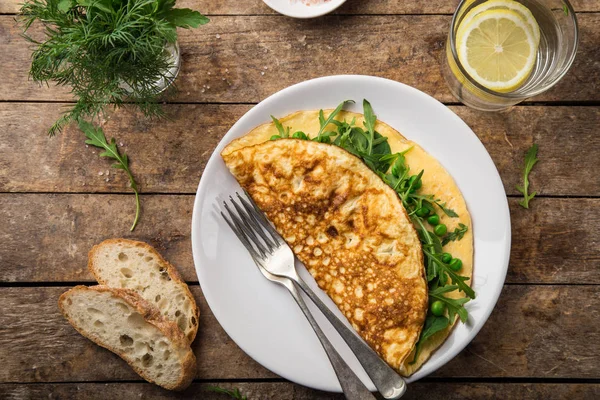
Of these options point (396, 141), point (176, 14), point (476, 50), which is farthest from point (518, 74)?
point (176, 14)

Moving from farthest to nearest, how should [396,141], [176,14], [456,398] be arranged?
[456,398] < [396,141] < [176,14]

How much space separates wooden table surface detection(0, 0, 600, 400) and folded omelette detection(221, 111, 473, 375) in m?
0.53

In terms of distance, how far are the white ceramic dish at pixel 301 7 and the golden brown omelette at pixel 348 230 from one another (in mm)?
945

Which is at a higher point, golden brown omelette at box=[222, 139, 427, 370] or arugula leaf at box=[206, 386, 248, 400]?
golden brown omelette at box=[222, 139, 427, 370]

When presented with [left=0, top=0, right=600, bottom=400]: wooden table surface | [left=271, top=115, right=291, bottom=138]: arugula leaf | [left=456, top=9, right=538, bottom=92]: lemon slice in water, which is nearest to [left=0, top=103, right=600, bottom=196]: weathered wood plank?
[left=0, top=0, right=600, bottom=400]: wooden table surface

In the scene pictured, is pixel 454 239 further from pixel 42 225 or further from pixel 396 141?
pixel 42 225

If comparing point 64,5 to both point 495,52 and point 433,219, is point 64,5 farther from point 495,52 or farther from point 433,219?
point 495,52

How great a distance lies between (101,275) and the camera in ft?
10.6

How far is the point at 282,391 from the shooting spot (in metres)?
3.29

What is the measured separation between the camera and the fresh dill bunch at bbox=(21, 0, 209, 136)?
2680 millimetres

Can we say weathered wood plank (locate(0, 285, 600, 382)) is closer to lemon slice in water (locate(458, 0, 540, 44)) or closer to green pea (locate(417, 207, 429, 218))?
green pea (locate(417, 207, 429, 218))

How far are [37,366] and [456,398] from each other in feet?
8.97

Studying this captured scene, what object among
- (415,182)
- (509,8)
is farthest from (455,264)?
(509,8)

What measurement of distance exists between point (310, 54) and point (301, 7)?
30 centimetres
